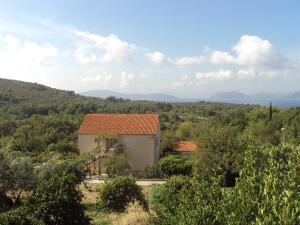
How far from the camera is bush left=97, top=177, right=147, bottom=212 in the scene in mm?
20953

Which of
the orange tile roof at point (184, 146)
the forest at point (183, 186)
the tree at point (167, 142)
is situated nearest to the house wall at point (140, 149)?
the forest at point (183, 186)

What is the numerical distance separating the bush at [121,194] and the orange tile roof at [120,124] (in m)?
24.0

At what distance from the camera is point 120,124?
154 feet

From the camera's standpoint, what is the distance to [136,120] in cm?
4744

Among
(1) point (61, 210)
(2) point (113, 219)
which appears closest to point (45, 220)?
(1) point (61, 210)

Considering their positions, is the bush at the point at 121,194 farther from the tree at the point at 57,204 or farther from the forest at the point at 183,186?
the tree at the point at 57,204

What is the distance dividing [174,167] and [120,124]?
38.7 ft

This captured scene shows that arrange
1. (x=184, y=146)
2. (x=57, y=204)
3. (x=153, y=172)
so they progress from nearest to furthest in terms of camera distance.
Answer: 1. (x=57, y=204)
2. (x=153, y=172)
3. (x=184, y=146)

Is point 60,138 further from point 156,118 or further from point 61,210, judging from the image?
point 61,210

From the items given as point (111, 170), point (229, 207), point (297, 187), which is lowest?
point (111, 170)

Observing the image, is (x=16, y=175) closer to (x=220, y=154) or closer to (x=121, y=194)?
(x=121, y=194)

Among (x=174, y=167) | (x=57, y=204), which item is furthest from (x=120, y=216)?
(x=174, y=167)

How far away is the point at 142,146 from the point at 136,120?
3434mm

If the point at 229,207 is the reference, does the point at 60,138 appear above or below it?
below
